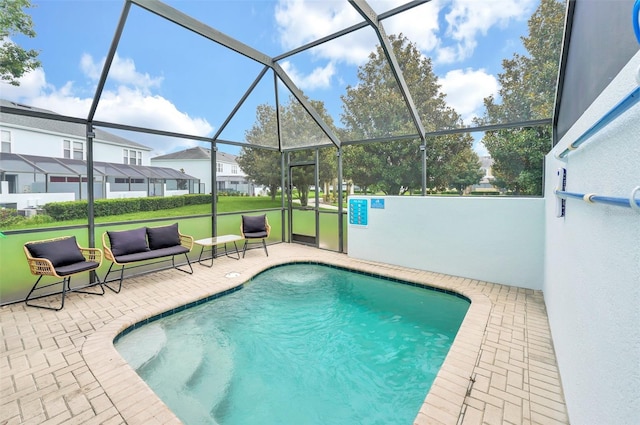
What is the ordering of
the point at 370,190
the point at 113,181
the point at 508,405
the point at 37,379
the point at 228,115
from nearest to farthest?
the point at 508,405, the point at 37,379, the point at 113,181, the point at 228,115, the point at 370,190

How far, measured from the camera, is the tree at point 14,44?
3215mm

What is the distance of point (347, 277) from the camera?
5449 millimetres

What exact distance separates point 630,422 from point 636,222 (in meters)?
0.66

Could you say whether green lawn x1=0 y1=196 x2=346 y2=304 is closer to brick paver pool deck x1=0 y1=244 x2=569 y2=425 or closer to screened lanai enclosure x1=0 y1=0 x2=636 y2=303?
screened lanai enclosure x1=0 y1=0 x2=636 y2=303

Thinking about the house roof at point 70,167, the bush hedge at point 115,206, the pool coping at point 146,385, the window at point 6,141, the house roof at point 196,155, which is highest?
the house roof at point 196,155

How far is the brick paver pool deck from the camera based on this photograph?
2.03 meters

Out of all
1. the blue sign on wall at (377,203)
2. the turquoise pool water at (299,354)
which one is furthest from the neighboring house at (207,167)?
the blue sign on wall at (377,203)

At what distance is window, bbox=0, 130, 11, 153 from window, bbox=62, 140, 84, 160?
0.58 meters

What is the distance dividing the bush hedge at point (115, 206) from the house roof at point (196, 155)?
0.76 metres

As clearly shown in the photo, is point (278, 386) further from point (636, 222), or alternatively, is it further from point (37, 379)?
point (636, 222)

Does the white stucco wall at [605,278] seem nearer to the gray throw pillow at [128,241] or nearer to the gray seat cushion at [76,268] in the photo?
the gray seat cushion at [76,268]

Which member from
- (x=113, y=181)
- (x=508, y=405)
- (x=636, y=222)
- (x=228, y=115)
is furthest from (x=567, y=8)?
(x=113, y=181)

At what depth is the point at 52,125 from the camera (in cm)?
414

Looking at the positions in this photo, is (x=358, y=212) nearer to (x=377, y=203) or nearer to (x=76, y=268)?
(x=377, y=203)
